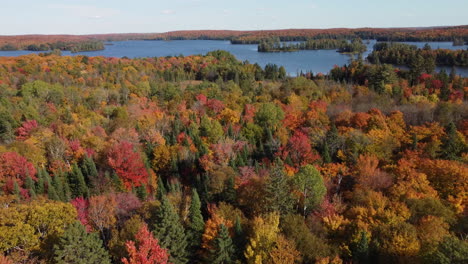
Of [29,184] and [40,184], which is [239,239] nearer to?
[40,184]

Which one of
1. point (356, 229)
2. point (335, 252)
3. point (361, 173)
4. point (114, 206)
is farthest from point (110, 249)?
point (361, 173)

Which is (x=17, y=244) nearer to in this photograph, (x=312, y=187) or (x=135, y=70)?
(x=312, y=187)

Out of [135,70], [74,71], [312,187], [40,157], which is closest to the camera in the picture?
[312,187]

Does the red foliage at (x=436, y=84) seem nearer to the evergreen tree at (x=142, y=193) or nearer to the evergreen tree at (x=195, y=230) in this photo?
the evergreen tree at (x=142, y=193)

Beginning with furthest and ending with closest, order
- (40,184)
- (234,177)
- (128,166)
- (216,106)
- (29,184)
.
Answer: (216,106), (128,166), (40,184), (29,184), (234,177)

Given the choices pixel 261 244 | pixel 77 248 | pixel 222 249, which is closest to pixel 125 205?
pixel 77 248

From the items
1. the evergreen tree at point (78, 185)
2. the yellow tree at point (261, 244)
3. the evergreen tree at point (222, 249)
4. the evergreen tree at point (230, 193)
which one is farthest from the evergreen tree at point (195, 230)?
the evergreen tree at point (78, 185)

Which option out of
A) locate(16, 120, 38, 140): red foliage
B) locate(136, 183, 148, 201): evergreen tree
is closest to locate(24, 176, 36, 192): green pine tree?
locate(136, 183, 148, 201): evergreen tree
